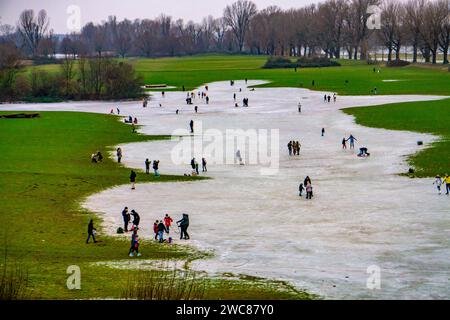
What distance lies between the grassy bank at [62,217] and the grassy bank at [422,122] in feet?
57.4

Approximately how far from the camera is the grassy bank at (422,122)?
53.8m

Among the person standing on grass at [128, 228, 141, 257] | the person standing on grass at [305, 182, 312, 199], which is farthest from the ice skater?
the person standing on grass at [128, 228, 141, 257]

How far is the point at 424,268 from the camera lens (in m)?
28.6

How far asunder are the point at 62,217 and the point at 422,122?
48.6m

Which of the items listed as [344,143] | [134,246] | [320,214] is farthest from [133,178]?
[344,143]

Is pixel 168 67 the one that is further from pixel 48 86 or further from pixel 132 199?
pixel 132 199

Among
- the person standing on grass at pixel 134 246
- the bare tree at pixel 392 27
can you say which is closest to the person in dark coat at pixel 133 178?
the person standing on grass at pixel 134 246

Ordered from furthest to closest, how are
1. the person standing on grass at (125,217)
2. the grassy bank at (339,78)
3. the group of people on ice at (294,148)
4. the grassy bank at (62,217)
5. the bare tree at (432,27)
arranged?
the bare tree at (432,27) < the grassy bank at (339,78) < the group of people on ice at (294,148) < the person standing on grass at (125,217) < the grassy bank at (62,217)

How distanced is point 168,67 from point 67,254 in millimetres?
168021

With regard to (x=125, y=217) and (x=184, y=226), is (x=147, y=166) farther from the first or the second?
(x=184, y=226)

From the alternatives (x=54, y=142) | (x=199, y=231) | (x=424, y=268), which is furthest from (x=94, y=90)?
(x=424, y=268)

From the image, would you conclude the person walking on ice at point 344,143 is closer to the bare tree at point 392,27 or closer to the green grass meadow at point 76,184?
the green grass meadow at point 76,184

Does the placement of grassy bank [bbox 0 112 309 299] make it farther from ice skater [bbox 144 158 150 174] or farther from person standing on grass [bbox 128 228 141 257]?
ice skater [bbox 144 158 150 174]
